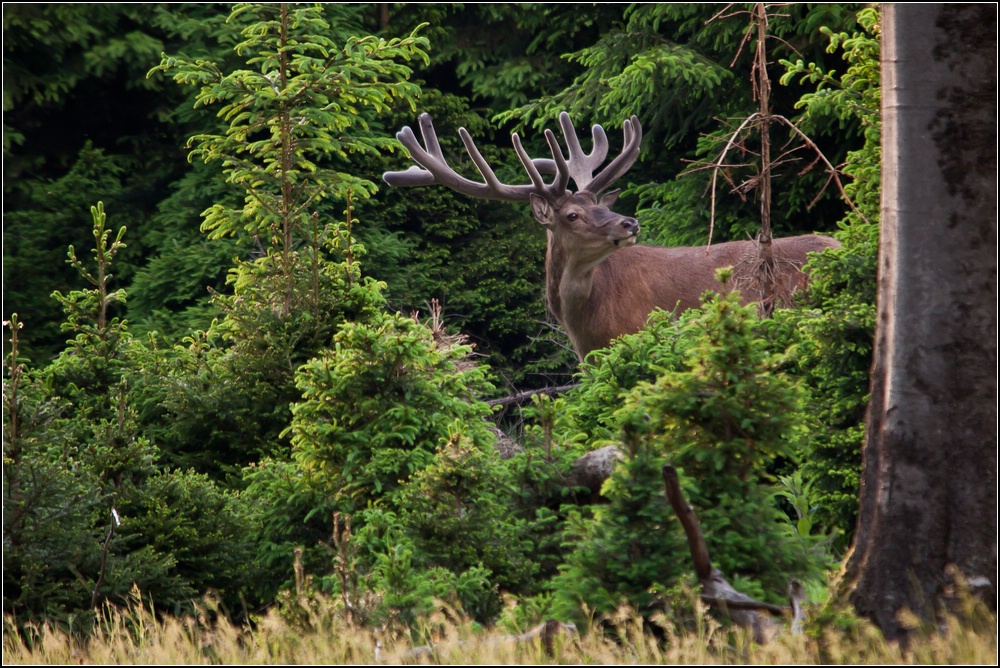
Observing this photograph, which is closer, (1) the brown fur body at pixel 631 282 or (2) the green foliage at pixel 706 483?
(2) the green foliage at pixel 706 483

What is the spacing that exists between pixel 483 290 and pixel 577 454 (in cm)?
840

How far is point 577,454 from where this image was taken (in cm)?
546

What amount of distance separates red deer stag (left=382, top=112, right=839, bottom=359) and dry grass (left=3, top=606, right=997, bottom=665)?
4998 mm

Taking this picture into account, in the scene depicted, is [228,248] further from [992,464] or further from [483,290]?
[992,464]

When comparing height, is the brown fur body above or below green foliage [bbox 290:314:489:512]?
above

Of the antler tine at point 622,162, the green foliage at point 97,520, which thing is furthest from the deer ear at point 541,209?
the green foliage at point 97,520

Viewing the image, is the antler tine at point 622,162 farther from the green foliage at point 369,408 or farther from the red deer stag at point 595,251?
the green foliage at point 369,408

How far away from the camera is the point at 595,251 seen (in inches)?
367

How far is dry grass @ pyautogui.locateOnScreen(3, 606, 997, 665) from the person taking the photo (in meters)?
3.88

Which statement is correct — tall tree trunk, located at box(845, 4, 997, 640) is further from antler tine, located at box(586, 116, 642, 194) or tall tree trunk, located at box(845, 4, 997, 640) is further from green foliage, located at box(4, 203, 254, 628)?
antler tine, located at box(586, 116, 642, 194)

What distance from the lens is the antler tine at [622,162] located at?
9.80 m

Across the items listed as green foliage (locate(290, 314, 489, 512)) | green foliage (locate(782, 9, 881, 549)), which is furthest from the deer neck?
green foliage (locate(290, 314, 489, 512))

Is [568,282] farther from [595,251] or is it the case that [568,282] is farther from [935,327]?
[935,327]

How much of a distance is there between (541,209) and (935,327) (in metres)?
5.32
